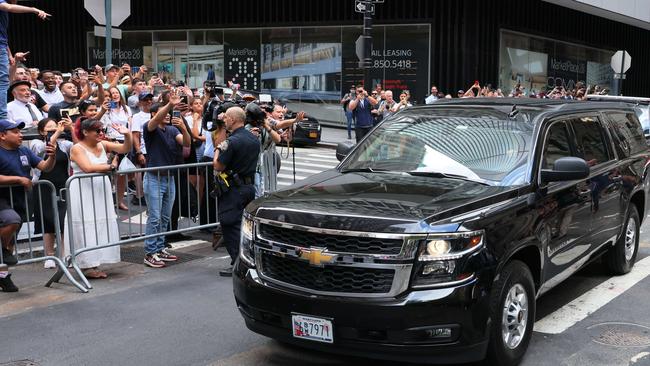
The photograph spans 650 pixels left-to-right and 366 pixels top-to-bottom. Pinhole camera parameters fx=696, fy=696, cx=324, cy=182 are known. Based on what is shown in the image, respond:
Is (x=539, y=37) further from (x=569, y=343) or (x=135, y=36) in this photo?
(x=569, y=343)

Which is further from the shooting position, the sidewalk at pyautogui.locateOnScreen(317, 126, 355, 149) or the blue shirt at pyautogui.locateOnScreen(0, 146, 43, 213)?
the sidewalk at pyautogui.locateOnScreen(317, 126, 355, 149)

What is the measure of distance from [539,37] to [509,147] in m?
27.7

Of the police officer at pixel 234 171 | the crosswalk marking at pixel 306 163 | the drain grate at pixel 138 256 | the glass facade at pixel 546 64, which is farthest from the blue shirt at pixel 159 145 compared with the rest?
the glass facade at pixel 546 64

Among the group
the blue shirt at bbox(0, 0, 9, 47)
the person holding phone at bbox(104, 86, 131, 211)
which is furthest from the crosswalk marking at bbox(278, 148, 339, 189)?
the blue shirt at bbox(0, 0, 9, 47)

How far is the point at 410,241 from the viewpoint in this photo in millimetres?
4145

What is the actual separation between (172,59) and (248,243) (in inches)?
1151

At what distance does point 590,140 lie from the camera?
6.38m

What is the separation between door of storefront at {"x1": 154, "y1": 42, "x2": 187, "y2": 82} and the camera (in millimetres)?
32344

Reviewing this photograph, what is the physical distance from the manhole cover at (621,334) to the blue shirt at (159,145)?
495cm

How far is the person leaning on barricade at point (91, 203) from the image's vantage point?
7133 mm

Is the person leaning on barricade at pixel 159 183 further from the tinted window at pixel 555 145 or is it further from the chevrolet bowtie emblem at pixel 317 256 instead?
the tinted window at pixel 555 145

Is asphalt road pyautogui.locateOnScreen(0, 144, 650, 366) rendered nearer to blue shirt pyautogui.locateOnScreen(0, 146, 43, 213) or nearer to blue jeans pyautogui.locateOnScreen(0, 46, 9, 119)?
blue shirt pyautogui.locateOnScreen(0, 146, 43, 213)

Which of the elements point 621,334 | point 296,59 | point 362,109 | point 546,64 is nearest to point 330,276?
point 621,334

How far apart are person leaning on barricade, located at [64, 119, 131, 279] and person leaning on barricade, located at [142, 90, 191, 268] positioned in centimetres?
56
